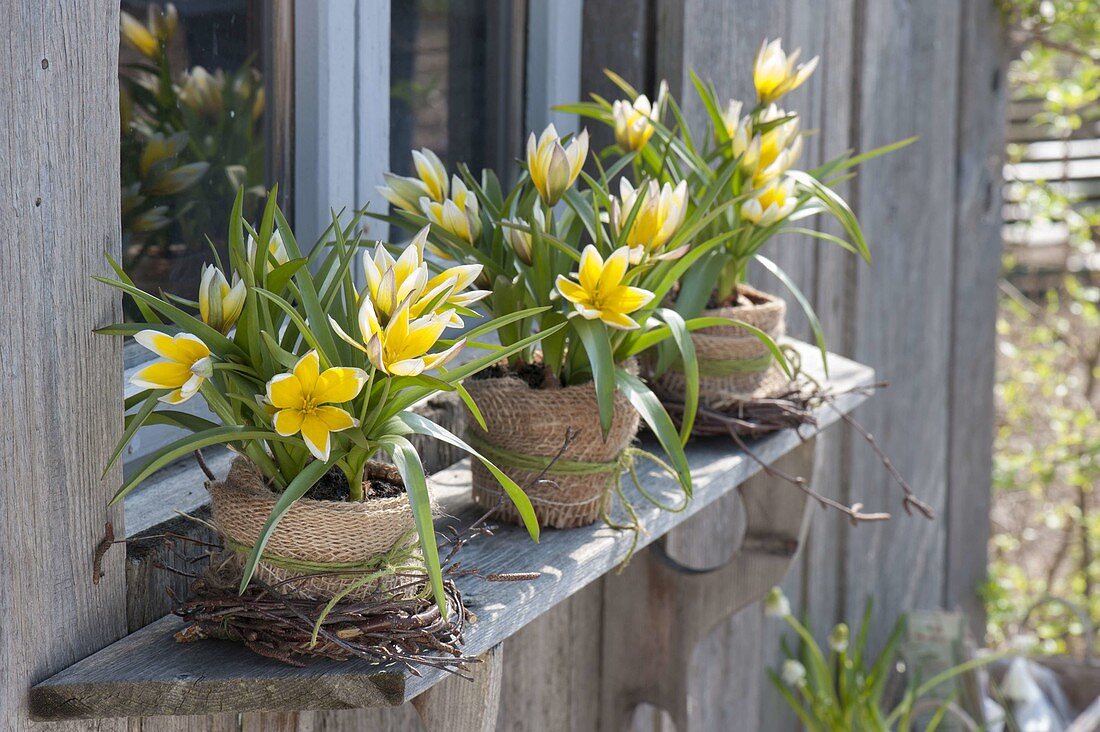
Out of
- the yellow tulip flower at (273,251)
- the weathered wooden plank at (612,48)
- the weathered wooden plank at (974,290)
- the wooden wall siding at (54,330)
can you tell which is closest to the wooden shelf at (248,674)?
the wooden wall siding at (54,330)

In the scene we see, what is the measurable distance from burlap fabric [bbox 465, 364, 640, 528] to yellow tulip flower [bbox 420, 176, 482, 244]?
0.11m

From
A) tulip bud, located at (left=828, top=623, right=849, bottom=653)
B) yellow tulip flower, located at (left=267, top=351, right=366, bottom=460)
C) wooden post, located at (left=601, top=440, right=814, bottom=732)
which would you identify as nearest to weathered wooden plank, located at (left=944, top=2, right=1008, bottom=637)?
tulip bud, located at (left=828, top=623, right=849, bottom=653)

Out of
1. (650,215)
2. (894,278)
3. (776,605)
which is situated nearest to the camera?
(650,215)

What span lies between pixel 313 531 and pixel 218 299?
148 millimetres

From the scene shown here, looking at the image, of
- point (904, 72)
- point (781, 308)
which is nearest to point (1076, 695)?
point (904, 72)

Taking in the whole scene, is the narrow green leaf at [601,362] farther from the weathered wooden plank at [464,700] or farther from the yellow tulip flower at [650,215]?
the weathered wooden plank at [464,700]

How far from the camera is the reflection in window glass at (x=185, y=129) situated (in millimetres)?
867

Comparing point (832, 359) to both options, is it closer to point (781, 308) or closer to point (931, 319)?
point (781, 308)

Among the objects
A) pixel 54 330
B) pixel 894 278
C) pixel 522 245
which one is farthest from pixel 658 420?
pixel 894 278

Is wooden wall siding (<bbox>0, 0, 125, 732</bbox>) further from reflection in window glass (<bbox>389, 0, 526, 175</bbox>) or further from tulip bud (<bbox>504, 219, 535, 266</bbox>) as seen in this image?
reflection in window glass (<bbox>389, 0, 526, 175</bbox>)

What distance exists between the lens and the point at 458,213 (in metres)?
0.87

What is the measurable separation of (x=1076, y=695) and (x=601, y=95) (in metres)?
1.84

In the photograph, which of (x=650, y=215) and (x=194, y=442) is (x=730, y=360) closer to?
(x=650, y=215)

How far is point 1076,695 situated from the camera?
246 centimetres
